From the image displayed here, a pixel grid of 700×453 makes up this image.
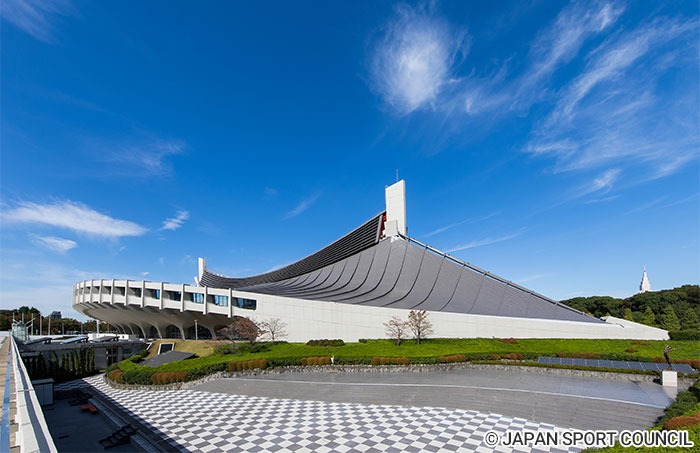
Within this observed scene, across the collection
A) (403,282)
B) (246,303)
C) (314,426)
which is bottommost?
(314,426)

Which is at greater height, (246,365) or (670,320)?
(246,365)

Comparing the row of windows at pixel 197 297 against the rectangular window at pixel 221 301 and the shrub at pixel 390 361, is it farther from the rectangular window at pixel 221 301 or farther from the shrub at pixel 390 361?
the shrub at pixel 390 361

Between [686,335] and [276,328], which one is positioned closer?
[686,335]

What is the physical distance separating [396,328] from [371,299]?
3323 mm

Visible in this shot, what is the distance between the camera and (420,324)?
66.6 feet

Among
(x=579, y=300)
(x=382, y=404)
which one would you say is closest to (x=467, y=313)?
(x=382, y=404)

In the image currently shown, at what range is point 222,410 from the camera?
1098 cm

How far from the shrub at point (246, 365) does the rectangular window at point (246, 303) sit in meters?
10.0

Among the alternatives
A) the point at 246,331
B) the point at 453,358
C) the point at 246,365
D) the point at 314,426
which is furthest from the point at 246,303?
the point at 314,426

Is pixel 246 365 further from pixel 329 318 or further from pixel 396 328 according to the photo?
pixel 396 328

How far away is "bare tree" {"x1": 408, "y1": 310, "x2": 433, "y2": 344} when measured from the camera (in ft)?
65.5

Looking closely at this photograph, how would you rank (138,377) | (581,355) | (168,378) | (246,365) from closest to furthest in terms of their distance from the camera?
(581,355) → (168,378) → (138,377) → (246,365)

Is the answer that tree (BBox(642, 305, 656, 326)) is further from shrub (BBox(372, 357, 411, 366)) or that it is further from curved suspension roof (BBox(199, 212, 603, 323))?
shrub (BBox(372, 357, 411, 366))

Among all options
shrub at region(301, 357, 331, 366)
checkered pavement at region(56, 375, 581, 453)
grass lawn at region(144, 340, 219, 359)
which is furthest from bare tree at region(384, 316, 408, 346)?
grass lawn at region(144, 340, 219, 359)
